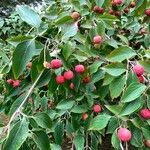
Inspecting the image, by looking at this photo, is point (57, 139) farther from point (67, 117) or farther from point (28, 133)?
point (28, 133)

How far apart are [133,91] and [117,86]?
0.49 feet

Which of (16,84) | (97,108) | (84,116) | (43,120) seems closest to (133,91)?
(43,120)

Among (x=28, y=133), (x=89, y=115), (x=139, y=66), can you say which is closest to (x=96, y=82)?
(x=89, y=115)

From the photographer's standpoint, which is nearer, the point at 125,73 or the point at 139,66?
the point at 139,66

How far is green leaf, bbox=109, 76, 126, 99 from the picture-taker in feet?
5.18

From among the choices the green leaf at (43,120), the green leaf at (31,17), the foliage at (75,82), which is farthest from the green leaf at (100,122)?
the green leaf at (31,17)


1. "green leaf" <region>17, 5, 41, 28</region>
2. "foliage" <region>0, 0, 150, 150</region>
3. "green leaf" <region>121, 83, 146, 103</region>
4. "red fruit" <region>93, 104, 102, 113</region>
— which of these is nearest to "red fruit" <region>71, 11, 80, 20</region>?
"foliage" <region>0, 0, 150, 150</region>

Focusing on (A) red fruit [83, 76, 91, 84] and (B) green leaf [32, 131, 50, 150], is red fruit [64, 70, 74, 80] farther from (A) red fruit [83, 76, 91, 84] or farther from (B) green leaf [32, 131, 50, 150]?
(B) green leaf [32, 131, 50, 150]

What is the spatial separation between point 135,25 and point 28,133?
1.43 m

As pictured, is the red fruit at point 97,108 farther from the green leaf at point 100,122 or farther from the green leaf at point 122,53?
the green leaf at point 122,53

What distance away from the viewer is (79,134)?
6.57 feet

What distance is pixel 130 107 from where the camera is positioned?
4.85 feet

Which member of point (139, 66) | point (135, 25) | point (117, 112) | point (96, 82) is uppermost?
point (139, 66)

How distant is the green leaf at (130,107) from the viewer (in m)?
1.46
